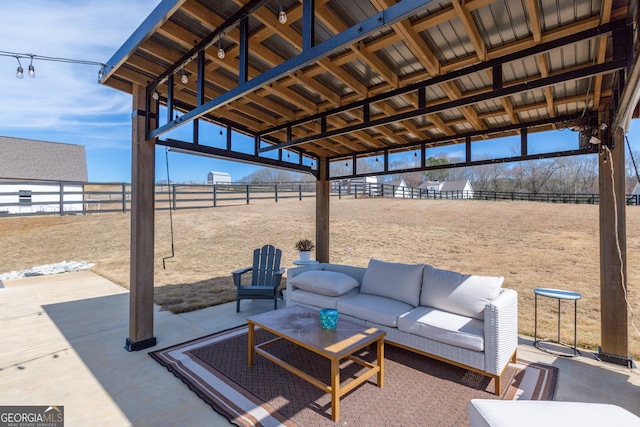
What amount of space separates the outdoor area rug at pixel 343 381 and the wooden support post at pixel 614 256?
2.49ft

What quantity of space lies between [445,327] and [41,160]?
19.9 metres

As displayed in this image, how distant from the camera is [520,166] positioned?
2136 cm

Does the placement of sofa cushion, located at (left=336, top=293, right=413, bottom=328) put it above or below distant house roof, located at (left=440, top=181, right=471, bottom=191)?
below

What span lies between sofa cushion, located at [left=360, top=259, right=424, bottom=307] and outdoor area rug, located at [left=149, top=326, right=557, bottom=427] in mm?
604

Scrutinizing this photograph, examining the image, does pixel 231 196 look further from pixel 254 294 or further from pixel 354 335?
pixel 354 335

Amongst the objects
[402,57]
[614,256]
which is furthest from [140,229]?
[614,256]

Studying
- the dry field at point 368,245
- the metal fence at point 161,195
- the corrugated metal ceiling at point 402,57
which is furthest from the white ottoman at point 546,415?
the metal fence at point 161,195

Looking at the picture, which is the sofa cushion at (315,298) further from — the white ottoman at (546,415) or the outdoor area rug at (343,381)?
the white ottoman at (546,415)

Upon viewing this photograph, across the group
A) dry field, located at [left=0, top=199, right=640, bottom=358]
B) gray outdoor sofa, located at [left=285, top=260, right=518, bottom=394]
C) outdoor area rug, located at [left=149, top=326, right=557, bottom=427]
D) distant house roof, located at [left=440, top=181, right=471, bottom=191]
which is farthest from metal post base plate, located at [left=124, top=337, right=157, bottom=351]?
distant house roof, located at [left=440, top=181, right=471, bottom=191]

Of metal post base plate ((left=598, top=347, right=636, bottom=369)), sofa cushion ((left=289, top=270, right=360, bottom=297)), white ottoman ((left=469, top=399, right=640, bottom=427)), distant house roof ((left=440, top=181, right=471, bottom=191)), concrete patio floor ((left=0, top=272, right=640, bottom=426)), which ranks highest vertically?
distant house roof ((left=440, top=181, right=471, bottom=191))

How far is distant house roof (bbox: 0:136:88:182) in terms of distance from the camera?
13625mm

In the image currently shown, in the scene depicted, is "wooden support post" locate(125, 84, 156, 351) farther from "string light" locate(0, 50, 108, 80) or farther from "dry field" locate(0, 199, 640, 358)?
"dry field" locate(0, 199, 640, 358)

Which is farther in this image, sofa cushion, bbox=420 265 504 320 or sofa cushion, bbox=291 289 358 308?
sofa cushion, bbox=291 289 358 308

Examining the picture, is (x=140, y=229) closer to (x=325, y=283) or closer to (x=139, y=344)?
(x=139, y=344)
